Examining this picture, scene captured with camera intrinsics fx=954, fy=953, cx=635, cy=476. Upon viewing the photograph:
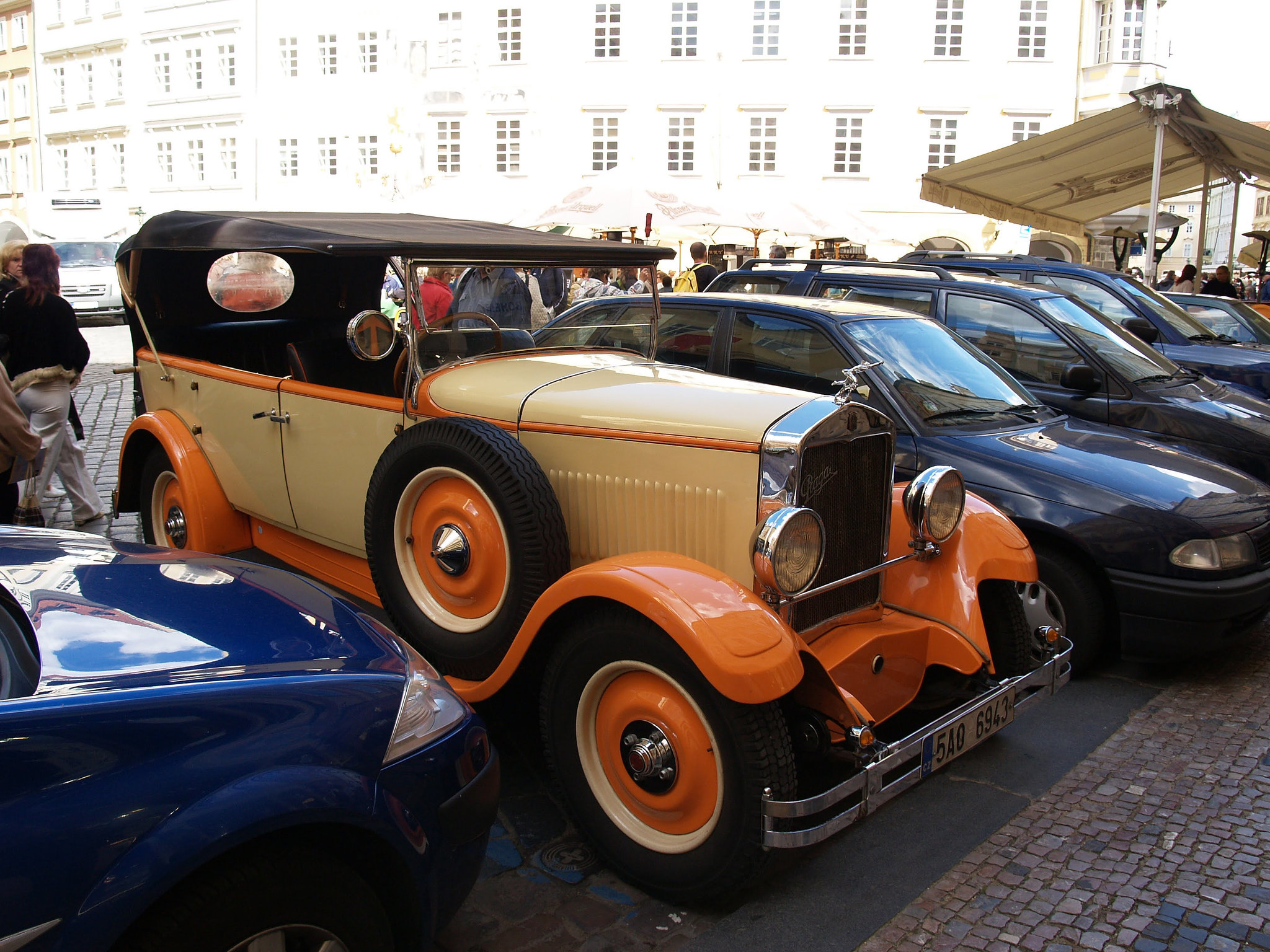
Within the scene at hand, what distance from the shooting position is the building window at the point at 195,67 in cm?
3784

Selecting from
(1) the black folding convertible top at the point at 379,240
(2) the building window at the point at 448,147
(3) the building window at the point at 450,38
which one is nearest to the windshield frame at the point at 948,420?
(1) the black folding convertible top at the point at 379,240

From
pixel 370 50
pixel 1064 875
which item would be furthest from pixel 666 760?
pixel 370 50

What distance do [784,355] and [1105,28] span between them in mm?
30729

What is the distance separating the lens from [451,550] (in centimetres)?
357

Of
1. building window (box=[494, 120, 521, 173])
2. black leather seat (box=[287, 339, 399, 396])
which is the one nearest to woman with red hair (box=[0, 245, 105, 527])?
black leather seat (box=[287, 339, 399, 396])

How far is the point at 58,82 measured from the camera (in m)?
44.3

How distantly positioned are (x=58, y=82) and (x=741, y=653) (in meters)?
53.2

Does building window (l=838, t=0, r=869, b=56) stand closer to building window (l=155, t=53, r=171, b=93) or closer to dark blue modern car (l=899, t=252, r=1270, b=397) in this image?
dark blue modern car (l=899, t=252, r=1270, b=397)

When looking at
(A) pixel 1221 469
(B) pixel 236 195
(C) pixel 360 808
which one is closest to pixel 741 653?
(C) pixel 360 808

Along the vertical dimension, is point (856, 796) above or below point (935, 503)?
below

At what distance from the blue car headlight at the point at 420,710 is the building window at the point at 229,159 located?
1546 inches

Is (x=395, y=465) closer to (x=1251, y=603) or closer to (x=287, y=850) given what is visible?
(x=287, y=850)

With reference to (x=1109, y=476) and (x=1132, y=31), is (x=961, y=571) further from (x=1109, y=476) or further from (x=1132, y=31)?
(x=1132, y=31)

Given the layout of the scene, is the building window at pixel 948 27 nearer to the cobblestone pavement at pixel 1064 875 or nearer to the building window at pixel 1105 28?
the building window at pixel 1105 28
